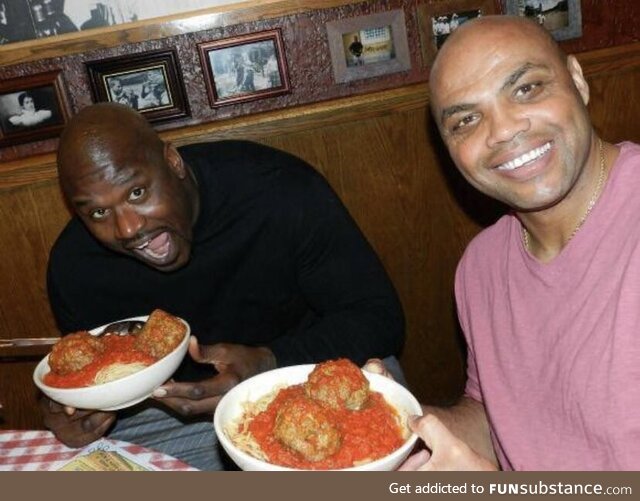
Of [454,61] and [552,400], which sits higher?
[454,61]

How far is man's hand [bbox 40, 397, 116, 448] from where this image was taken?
184 cm

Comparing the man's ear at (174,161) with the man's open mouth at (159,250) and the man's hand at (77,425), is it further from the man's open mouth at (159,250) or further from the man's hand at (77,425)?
the man's hand at (77,425)

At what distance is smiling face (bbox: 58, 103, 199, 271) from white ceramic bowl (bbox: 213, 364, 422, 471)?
2.84 ft

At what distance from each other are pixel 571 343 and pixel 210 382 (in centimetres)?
95

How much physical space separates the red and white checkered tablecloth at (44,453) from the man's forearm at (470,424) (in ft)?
2.43

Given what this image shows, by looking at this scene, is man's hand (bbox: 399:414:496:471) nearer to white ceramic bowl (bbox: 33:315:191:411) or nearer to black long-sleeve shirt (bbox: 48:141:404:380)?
white ceramic bowl (bbox: 33:315:191:411)

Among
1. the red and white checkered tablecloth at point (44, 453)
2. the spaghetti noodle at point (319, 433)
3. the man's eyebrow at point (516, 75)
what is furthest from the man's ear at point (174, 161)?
the man's eyebrow at point (516, 75)

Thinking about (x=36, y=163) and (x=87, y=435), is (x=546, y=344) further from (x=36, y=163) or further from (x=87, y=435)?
(x=36, y=163)

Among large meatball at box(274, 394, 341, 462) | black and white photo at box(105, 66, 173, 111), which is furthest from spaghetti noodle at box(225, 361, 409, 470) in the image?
black and white photo at box(105, 66, 173, 111)

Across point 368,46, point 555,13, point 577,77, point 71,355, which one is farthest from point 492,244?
point 555,13

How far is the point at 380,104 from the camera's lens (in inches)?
123
